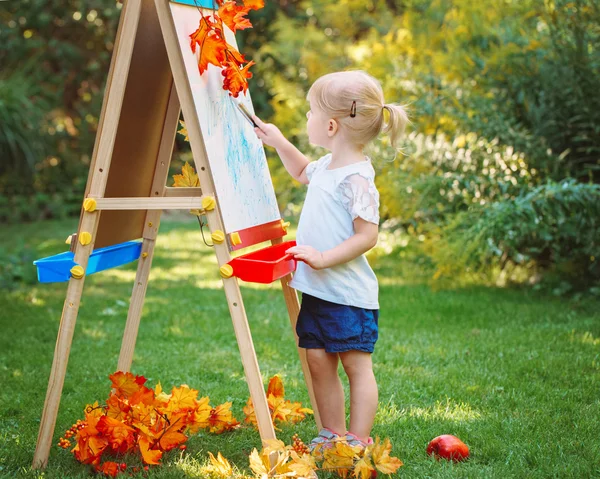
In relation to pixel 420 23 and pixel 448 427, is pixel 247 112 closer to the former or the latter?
pixel 448 427

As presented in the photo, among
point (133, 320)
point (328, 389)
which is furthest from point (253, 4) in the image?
point (328, 389)

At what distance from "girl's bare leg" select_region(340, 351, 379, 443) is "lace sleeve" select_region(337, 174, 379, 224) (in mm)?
469

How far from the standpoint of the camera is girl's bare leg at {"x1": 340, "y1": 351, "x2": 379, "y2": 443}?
7.69ft

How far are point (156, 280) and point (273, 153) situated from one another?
383 centimetres

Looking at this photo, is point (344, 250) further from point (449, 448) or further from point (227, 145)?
point (449, 448)

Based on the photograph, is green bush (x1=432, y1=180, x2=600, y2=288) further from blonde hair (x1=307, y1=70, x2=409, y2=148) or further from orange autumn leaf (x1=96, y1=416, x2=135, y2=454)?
orange autumn leaf (x1=96, y1=416, x2=135, y2=454)

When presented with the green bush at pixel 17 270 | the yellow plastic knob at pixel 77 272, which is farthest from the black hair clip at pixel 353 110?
the green bush at pixel 17 270

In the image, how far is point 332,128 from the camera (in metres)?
2.35

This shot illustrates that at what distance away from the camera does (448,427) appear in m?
2.71

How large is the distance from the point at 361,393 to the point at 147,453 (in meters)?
0.72

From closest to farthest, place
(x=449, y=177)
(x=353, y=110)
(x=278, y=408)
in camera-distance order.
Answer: (x=353, y=110) → (x=278, y=408) → (x=449, y=177)

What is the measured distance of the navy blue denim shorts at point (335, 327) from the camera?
7.62 ft

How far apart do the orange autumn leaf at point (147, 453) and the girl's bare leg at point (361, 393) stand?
2.10ft

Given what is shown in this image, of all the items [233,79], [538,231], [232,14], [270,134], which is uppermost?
[232,14]
